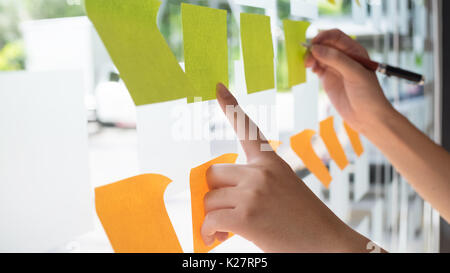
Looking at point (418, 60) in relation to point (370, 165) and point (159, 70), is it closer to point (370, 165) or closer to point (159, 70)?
point (370, 165)

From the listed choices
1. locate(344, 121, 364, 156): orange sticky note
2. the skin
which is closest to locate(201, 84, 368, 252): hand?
the skin

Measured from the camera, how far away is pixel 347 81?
63 centimetres

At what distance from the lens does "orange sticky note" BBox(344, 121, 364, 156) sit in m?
0.72

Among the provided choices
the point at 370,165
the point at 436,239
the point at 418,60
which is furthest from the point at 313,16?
the point at 436,239

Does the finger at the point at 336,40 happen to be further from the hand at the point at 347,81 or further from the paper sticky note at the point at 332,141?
the paper sticky note at the point at 332,141

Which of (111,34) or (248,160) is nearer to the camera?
(111,34)

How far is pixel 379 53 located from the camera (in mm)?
878

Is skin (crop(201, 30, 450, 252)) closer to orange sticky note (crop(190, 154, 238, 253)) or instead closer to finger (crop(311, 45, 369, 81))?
orange sticky note (crop(190, 154, 238, 253))

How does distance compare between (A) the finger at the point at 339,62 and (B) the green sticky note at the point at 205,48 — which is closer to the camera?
(B) the green sticky note at the point at 205,48

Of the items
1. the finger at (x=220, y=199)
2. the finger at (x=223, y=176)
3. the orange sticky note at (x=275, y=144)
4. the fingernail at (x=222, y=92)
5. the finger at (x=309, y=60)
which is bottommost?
the finger at (x=220, y=199)

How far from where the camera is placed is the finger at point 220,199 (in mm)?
348

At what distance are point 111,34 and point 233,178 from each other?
17cm

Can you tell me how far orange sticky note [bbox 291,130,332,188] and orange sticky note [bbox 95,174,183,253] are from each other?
27cm

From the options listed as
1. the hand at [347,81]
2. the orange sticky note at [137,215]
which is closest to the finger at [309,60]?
the hand at [347,81]
